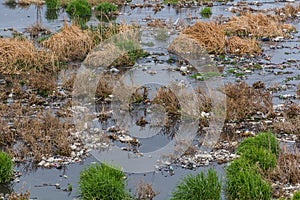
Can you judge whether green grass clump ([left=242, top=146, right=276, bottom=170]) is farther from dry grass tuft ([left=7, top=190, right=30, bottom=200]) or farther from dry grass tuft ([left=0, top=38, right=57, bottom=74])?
dry grass tuft ([left=0, top=38, right=57, bottom=74])

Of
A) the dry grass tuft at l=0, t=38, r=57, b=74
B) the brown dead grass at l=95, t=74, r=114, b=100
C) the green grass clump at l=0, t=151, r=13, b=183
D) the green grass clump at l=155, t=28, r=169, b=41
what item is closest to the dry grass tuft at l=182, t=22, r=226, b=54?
the green grass clump at l=155, t=28, r=169, b=41

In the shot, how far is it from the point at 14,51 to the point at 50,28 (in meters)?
4.93

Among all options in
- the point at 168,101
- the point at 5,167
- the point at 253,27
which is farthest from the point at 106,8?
the point at 5,167

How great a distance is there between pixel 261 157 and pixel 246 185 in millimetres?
1053

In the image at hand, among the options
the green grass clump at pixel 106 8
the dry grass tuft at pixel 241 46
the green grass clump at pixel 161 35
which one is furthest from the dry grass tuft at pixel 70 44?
the green grass clump at pixel 106 8

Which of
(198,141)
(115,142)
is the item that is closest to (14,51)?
(115,142)

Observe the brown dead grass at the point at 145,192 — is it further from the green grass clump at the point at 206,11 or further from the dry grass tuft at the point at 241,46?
the green grass clump at the point at 206,11

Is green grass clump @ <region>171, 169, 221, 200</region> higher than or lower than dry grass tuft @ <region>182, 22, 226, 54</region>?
lower

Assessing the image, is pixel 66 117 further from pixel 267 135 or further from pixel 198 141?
pixel 267 135

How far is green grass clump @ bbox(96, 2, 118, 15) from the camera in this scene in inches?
875

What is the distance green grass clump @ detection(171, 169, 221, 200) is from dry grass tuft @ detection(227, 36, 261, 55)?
8805mm

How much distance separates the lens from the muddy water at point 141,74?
9.01 meters

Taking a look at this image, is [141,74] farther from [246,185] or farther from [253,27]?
[246,185]

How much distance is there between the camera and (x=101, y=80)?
1338 centimetres
